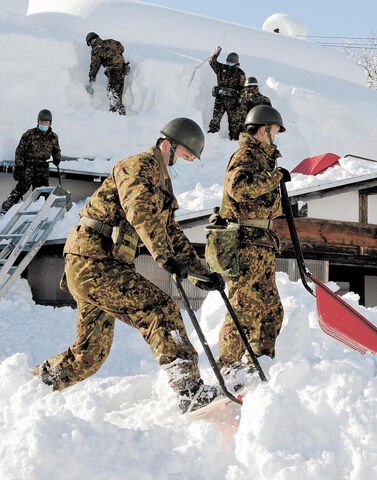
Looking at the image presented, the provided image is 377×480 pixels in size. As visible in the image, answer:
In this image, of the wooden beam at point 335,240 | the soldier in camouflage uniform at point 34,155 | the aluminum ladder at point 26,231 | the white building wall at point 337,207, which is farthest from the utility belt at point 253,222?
the soldier in camouflage uniform at point 34,155

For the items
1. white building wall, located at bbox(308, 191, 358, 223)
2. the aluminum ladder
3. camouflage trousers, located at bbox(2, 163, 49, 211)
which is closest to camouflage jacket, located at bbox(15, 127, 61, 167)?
camouflage trousers, located at bbox(2, 163, 49, 211)

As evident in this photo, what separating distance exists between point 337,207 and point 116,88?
22.2ft

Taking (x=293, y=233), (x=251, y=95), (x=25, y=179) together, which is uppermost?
(x=293, y=233)

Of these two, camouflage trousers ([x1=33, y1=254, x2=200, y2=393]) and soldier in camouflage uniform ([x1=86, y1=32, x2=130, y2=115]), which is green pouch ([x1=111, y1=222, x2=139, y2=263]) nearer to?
camouflage trousers ([x1=33, y1=254, x2=200, y2=393])

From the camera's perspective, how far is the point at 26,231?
855 centimetres

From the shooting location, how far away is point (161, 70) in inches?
640

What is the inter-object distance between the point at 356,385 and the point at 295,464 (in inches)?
23.5

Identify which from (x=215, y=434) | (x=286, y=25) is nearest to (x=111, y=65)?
(x=286, y=25)

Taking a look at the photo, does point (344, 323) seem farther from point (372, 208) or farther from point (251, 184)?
point (372, 208)

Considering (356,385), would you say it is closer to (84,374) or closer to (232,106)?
(84,374)

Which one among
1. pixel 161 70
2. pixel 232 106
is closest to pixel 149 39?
pixel 161 70

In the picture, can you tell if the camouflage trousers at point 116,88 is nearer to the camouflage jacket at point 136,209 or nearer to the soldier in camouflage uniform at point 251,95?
the soldier in camouflage uniform at point 251,95

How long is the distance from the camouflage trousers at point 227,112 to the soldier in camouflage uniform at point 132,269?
33.9 feet

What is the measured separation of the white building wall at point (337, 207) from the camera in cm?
1049
